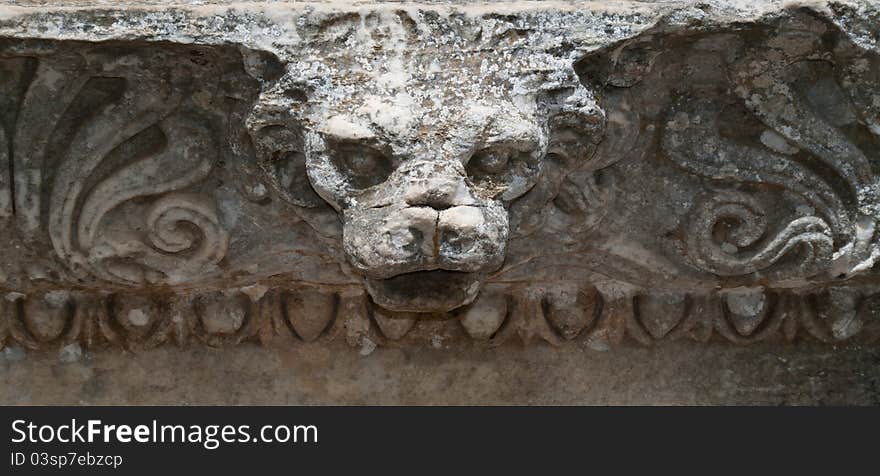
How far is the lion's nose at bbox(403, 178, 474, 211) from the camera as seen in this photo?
5.46 ft

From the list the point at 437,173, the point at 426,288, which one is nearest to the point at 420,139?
the point at 437,173

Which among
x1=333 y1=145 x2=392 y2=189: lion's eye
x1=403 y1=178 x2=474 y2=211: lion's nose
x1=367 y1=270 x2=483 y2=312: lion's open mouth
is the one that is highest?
x1=333 y1=145 x2=392 y2=189: lion's eye

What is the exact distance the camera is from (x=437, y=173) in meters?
1.67

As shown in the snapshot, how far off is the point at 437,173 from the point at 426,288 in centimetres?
17

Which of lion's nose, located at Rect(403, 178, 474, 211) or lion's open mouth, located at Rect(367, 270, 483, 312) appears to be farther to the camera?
lion's open mouth, located at Rect(367, 270, 483, 312)

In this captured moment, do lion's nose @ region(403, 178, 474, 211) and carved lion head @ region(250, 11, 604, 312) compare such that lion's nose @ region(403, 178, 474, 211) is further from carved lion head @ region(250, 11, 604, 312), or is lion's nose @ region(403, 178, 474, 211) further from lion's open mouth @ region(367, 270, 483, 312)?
lion's open mouth @ region(367, 270, 483, 312)

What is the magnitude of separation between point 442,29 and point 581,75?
18 cm

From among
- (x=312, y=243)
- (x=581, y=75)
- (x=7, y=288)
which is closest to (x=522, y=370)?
(x=312, y=243)

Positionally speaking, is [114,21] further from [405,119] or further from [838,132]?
[838,132]

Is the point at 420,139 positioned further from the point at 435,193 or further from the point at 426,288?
the point at 426,288

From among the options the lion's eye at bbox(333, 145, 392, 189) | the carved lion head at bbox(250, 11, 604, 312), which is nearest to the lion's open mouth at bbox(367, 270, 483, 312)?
the carved lion head at bbox(250, 11, 604, 312)

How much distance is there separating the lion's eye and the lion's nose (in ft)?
0.21

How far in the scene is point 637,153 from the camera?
1908mm

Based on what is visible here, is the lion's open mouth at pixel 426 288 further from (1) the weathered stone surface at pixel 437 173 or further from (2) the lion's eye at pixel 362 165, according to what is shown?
(2) the lion's eye at pixel 362 165
